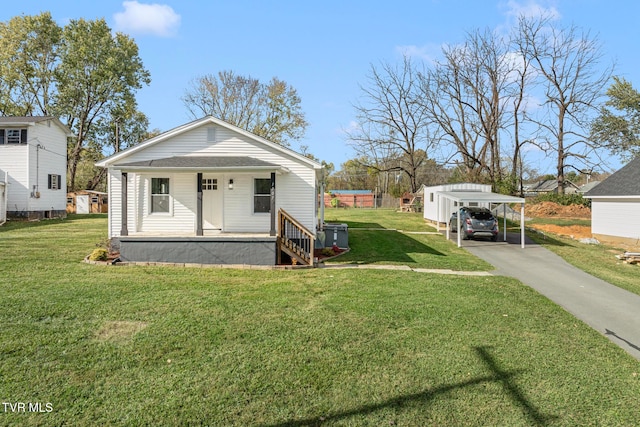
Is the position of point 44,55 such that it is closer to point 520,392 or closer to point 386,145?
point 386,145

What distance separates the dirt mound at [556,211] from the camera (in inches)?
1134

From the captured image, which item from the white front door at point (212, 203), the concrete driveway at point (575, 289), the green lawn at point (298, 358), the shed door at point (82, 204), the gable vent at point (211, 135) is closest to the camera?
the green lawn at point (298, 358)

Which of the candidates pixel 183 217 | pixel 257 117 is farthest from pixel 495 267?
pixel 257 117

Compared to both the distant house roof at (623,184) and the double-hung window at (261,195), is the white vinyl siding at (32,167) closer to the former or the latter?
the double-hung window at (261,195)

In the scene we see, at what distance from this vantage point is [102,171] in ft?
132

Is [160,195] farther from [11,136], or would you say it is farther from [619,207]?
[619,207]

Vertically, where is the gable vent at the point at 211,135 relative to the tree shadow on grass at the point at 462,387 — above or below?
above

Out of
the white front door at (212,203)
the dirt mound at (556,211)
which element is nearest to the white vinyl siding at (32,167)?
the white front door at (212,203)

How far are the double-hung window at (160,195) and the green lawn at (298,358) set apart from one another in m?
4.69

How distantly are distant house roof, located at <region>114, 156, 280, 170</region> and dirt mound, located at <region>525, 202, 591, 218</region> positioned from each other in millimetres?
26653

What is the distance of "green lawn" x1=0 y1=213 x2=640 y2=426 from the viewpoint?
3539 mm

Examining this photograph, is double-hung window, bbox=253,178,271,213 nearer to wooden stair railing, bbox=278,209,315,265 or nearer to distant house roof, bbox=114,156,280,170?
distant house roof, bbox=114,156,280,170

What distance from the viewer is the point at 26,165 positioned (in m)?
21.9

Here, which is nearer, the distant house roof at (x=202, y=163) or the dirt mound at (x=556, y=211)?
the distant house roof at (x=202, y=163)
